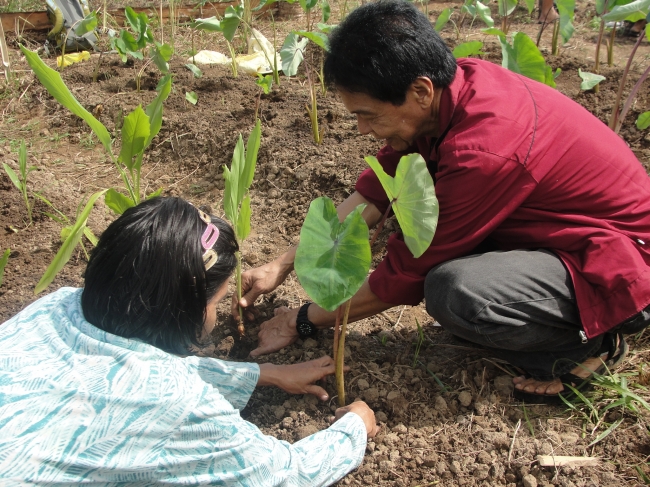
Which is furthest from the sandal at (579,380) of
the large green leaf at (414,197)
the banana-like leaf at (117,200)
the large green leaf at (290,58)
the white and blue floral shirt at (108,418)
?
the large green leaf at (290,58)

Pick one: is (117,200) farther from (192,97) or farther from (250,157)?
(192,97)

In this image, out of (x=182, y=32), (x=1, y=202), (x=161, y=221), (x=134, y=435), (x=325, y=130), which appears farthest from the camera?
(x=182, y=32)

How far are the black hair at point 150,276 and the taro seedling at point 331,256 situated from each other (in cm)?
20

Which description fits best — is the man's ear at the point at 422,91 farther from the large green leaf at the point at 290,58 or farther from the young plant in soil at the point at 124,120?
the large green leaf at the point at 290,58

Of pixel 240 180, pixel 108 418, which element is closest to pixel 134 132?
pixel 240 180

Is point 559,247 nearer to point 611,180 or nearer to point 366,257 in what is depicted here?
point 611,180

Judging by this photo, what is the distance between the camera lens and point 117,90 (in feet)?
10.7

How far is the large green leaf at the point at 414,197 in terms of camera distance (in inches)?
44.7

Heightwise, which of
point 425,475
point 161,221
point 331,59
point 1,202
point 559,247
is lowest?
point 425,475

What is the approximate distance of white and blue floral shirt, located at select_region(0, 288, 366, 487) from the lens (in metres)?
0.93

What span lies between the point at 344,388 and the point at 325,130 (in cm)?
139

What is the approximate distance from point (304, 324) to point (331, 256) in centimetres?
52

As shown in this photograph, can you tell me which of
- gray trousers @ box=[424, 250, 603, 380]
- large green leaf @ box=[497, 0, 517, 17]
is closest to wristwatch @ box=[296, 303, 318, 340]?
gray trousers @ box=[424, 250, 603, 380]

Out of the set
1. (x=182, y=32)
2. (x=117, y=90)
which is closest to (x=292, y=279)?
(x=117, y=90)
